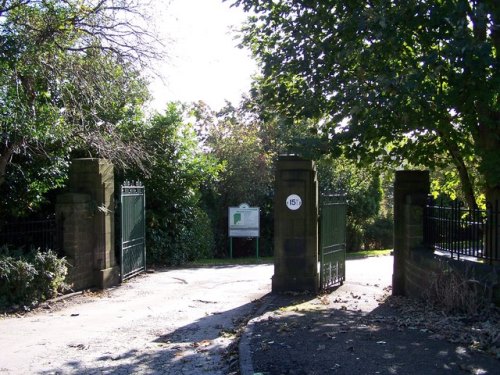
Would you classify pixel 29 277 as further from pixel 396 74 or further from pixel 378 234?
pixel 378 234

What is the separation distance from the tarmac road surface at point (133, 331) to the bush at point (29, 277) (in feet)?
1.12

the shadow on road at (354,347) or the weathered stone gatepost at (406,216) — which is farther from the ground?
the weathered stone gatepost at (406,216)

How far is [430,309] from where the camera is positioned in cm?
878

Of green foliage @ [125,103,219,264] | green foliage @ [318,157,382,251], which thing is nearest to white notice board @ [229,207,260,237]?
green foliage @ [125,103,219,264]

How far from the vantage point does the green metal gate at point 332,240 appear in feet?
38.9

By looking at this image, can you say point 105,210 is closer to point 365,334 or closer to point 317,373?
point 365,334

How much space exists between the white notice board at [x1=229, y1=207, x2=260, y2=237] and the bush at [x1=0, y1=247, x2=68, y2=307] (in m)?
10.6

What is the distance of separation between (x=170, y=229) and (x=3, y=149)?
785 cm

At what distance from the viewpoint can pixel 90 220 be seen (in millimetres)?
12617

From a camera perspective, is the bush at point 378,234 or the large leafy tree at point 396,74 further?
the bush at point 378,234

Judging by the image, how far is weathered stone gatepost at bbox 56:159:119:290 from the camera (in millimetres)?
11969

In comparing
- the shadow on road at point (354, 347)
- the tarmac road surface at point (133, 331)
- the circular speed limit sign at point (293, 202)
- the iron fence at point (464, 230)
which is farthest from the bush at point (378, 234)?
the shadow on road at point (354, 347)

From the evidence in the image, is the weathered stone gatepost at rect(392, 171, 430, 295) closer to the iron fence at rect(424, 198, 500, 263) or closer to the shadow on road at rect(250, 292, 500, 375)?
the iron fence at rect(424, 198, 500, 263)

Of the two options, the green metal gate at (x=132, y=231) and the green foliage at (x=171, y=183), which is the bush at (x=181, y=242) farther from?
the green metal gate at (x=132, y=231)
